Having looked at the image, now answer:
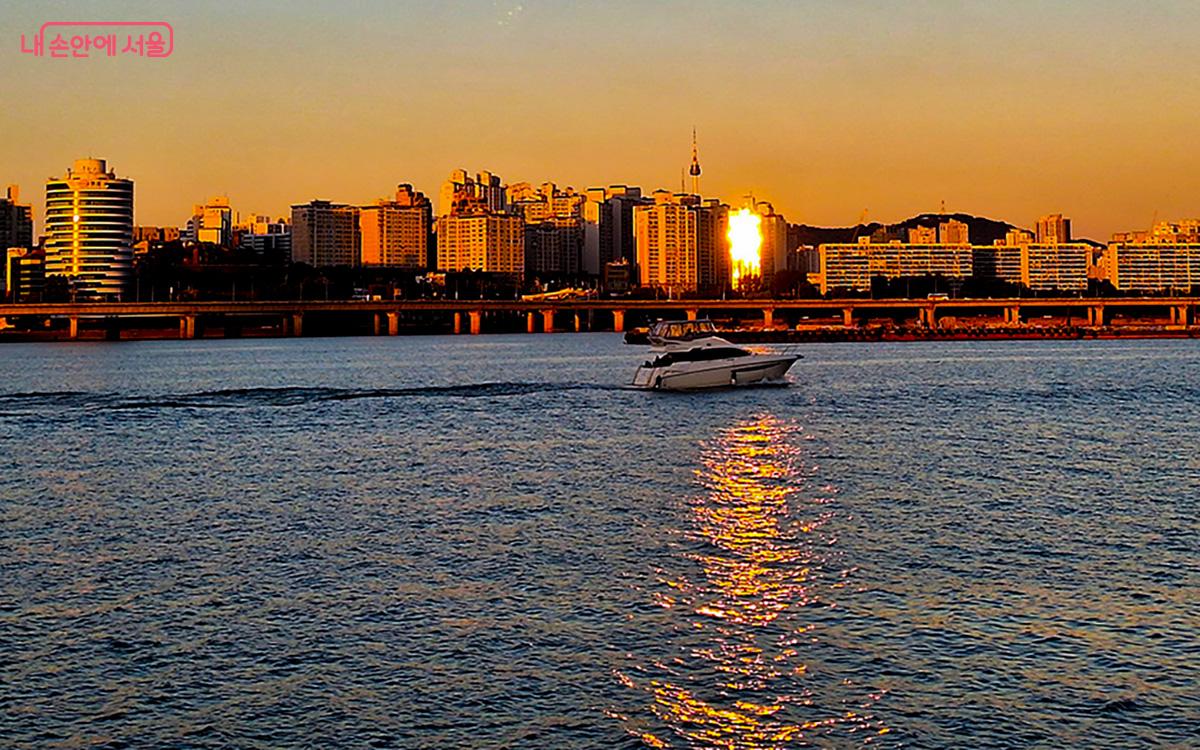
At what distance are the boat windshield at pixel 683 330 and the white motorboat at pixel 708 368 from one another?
3.42 meters

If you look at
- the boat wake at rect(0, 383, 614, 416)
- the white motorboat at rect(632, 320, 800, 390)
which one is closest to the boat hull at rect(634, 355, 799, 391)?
the white motorboat at rect(632, 320, 800, 390)

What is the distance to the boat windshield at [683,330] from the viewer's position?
227ft

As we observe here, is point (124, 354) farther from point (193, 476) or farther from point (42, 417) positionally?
point (193, 476)

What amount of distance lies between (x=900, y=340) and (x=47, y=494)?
133 meters

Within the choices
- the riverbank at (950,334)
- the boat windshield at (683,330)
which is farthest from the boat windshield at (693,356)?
the riverbank at (950,334)

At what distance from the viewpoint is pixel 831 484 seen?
2922 cm

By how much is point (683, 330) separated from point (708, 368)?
437 inches

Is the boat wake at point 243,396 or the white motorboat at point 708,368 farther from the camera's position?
the white motorboat at point 708,368

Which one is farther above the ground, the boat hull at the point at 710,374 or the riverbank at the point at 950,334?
the riverbank at the point at 950,334

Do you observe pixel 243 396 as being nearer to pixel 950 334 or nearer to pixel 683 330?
pixel 683 330

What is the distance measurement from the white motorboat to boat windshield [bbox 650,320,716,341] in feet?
11.2

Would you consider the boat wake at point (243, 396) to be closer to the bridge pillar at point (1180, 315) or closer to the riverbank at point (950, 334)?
the riverbank at point (950, 334)

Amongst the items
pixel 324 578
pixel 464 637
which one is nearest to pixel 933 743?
pixel 464 637

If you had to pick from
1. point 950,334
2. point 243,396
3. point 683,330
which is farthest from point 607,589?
point 950,334
